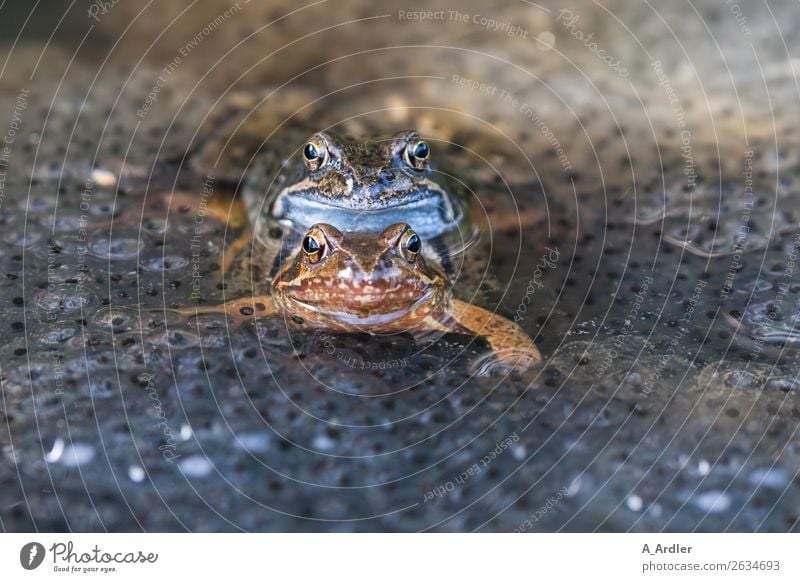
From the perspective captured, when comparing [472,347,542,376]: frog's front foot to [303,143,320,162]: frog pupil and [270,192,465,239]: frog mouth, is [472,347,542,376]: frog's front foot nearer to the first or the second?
[270,192,465,239]: frog mouth

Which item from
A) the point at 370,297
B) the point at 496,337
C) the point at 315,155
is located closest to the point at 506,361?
the point at 496,337

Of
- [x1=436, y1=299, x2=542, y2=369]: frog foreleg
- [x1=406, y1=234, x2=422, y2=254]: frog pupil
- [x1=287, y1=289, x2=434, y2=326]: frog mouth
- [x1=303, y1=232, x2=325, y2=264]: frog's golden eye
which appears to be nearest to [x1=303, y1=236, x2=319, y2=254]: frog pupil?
[x1=303, y1=232, x2=325, y2=264]: frog's golden eye

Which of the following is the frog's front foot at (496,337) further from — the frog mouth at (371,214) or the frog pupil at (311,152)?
the frog pupil at (311,152)

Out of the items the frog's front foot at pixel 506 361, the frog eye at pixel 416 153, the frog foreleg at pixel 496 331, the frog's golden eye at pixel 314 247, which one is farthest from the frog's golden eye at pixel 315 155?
the frog's front foot at pixel 506 361

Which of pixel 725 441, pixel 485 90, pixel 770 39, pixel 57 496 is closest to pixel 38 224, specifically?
pixel 57 496
